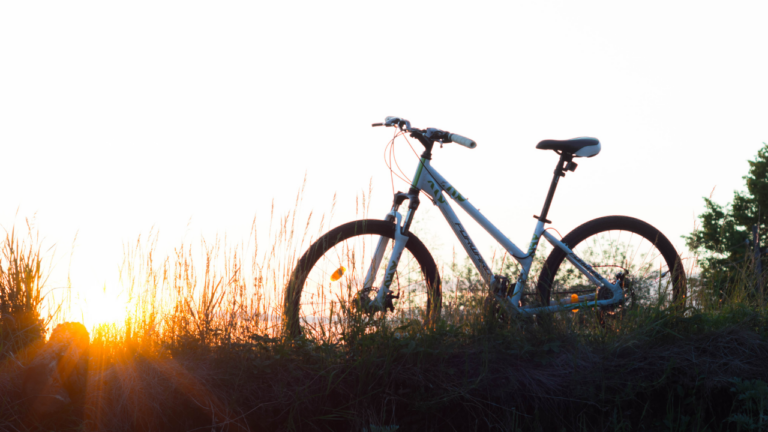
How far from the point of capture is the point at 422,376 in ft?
7.98

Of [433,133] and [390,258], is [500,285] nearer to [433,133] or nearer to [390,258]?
[390,258]

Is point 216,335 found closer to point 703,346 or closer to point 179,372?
point 179,372

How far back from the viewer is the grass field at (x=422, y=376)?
93.6 inches

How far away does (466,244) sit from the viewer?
3.37 meters

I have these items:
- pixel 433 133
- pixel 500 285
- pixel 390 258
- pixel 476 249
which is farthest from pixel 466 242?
pixel 433 133

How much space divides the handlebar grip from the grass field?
0.88m

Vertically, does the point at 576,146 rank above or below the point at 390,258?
above

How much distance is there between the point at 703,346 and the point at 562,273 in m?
1.04

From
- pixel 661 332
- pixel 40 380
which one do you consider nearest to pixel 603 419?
pixel 661 332

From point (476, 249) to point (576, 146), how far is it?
0.91 metres

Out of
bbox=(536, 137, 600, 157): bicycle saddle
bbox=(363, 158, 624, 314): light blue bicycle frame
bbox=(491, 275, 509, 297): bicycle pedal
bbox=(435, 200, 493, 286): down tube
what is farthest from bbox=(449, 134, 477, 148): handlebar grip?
bbox=(491, 275, 509, 297): bicycle pedal

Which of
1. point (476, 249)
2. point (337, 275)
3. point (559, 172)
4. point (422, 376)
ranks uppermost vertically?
point (559, 172)

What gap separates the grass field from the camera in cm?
238

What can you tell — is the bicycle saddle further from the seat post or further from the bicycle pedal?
the bicycle pedal
